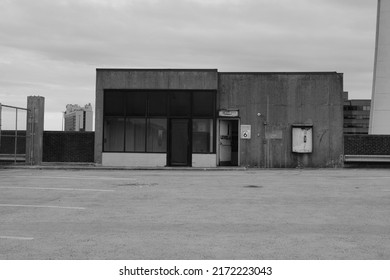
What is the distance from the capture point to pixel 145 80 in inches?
A: 1070

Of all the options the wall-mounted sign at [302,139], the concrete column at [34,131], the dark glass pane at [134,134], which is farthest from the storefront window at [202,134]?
the concrete column at [34,131]

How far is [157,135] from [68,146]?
5772mm

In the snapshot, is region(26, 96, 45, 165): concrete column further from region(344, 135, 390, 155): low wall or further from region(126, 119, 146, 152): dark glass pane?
region(344, 135, 390, 155): low wall

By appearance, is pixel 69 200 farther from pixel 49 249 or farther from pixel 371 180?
pixel 371 180

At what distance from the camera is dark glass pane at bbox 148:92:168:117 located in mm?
27055

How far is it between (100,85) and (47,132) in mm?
4713

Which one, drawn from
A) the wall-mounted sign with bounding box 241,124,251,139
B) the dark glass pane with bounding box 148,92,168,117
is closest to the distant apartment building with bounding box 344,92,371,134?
the wall-mounted sign with bounding box 241,124,251,139

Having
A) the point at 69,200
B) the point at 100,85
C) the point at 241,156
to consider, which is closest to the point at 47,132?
the point at 100,85

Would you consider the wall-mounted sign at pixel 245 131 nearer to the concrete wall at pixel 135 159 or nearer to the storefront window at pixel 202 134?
the storefront window at pixel 202 134

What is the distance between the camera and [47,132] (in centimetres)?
2966

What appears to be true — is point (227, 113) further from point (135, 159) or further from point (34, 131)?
point (34, 131)

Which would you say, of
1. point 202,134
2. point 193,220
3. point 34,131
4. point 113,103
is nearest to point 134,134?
point 113,103

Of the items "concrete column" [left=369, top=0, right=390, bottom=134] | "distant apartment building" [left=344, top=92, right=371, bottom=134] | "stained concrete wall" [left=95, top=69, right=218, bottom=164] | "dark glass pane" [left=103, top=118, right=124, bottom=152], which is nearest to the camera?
"stained concrete wall" [left=95, top=69, right=218, bottom=164]

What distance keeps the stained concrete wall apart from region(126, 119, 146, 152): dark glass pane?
1.45m
